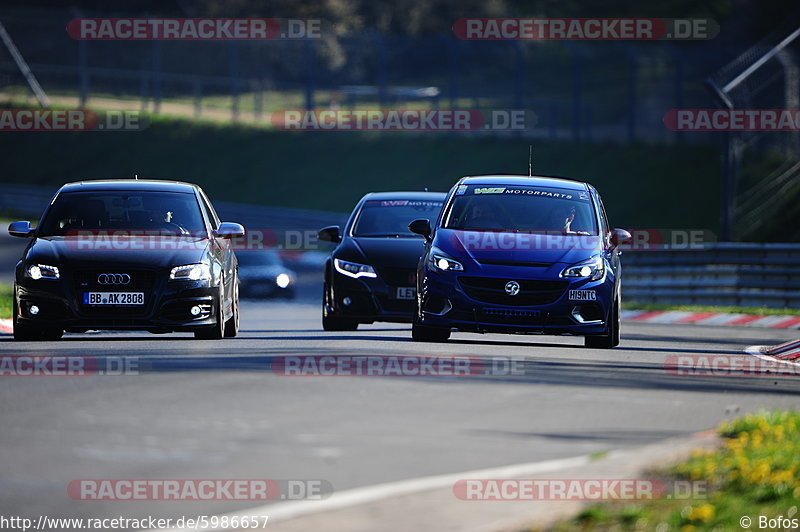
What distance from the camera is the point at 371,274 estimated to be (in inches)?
698

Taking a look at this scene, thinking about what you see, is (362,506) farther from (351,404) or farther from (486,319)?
(486,319)

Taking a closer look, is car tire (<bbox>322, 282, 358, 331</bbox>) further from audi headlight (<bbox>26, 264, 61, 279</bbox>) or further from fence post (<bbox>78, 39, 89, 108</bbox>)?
fence post (<bbox>78, 39, 89, 108</bbox>)

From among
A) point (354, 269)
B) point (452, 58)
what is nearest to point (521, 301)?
point (354, 269)

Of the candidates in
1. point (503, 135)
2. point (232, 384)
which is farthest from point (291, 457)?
point (503, 135)

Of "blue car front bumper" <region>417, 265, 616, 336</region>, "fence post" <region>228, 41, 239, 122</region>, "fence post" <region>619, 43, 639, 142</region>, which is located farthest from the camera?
"fence post" <region>228, 41, 239, 122</region>

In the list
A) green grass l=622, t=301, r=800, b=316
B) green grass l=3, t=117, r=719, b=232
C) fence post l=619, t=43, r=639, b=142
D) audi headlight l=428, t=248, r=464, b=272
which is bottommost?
green grass l=622, t=301, r=800, b=316

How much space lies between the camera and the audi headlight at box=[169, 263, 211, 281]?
1487 cm

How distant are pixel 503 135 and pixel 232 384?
111 feet

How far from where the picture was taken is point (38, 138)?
59406 mm

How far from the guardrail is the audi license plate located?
47.3ft

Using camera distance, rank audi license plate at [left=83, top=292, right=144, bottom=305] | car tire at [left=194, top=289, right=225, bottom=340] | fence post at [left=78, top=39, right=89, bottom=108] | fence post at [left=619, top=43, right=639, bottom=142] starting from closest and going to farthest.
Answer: audi license plate at [left=83, top=292, right=144, bottom=305] → car tire at [left=194, top=289, right=225, bottom=340] → fence post at [left=619, top=43, right=639, bottom=142] → fence post at [left=78, top=39, right=89, bottom=108]

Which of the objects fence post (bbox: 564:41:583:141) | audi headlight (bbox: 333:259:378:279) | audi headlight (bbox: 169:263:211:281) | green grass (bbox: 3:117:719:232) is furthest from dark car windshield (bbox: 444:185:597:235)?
fence post (bbox: 564:41:583:141)

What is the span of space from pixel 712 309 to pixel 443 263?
495 inches

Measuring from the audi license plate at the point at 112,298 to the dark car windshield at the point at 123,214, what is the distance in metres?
1.01
